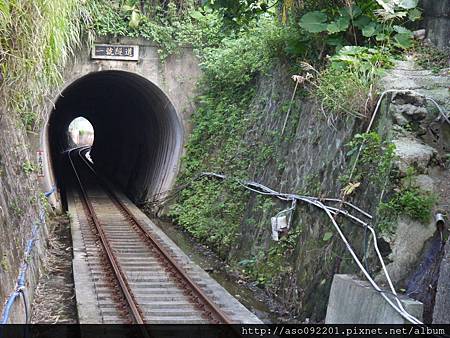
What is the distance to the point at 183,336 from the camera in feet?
19.0

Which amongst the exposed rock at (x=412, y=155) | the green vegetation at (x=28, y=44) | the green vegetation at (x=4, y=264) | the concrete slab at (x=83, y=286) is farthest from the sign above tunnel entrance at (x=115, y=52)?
the exposed rock at (x=412, y=155)

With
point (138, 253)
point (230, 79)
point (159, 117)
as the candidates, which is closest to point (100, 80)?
point (159, 117)

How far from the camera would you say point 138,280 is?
25.3 ft

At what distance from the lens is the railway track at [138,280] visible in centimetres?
627

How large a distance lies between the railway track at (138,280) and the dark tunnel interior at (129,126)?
2.52 m

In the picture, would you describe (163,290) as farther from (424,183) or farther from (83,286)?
(424,183)

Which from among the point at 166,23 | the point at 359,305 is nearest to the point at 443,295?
the point at 359,305

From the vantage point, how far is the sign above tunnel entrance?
42.3ft

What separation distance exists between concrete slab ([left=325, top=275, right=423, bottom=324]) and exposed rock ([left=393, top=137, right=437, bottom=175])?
1.20 meters

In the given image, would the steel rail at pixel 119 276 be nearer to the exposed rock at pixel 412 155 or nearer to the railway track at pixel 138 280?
the railway track at pixel 138 280

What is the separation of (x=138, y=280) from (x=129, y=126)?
538 inches

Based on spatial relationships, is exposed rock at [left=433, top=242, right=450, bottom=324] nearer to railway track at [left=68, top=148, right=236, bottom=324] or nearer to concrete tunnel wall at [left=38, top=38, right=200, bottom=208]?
railway track at [left=68, top=148, right=236, bottom=324]

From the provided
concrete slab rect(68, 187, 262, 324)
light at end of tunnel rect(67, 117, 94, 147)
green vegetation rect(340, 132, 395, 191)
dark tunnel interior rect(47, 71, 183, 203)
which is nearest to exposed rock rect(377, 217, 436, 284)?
green vegetation rect(340, 132, 395, 191)

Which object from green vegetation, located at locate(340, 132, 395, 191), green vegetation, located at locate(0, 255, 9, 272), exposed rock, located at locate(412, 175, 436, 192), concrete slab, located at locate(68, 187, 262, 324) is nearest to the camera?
green vegetation, located at locate(0, 255, 9, 272)
